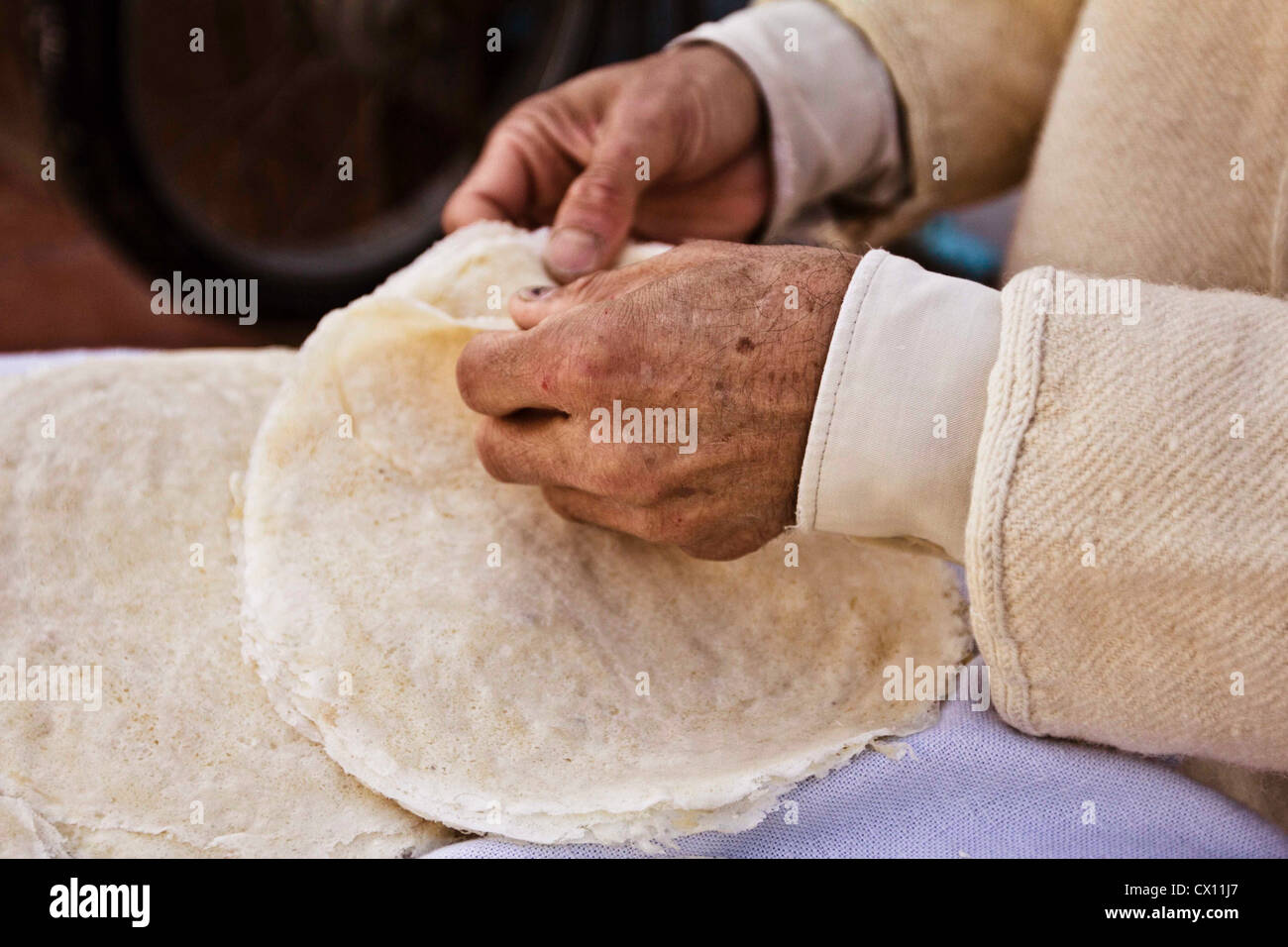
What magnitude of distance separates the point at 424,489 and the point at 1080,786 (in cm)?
62

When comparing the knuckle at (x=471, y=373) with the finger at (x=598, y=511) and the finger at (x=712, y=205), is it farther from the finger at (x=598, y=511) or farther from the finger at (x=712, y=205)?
the finger at (x=712, y=205)

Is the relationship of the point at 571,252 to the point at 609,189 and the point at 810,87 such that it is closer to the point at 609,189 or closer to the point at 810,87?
the point at 609,189

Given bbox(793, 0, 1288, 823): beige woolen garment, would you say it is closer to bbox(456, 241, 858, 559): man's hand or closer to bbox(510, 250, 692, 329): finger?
bbox(456, 241, 858, 559): man's hand

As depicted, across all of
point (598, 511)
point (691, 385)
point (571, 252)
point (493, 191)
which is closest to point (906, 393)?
point (691, 385)

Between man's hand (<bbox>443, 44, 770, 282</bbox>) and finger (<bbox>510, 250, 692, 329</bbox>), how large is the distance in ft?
0.52

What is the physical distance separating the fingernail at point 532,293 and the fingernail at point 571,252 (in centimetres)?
8

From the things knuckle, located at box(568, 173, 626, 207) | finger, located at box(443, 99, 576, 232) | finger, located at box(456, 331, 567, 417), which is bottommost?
finger, located at box(456, 331, 567, 417)

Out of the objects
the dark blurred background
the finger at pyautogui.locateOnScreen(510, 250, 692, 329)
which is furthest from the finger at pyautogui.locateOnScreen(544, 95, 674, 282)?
the dark blurred background

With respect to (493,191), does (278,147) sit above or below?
above

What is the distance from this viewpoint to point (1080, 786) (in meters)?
0.85

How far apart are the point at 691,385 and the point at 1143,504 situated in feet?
1.09

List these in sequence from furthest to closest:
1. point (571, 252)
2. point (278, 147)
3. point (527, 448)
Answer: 1. point (278, 147)
2. point (571, 252)
3. point (527, 448)

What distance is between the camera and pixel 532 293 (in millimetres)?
1028

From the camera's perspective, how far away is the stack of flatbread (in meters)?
0.87
